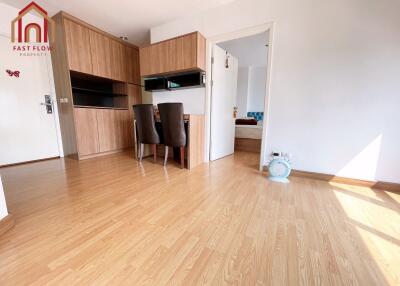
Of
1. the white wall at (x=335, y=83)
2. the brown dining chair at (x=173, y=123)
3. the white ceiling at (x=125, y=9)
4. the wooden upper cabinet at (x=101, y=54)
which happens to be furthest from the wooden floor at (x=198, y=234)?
the white ceiling at (x=125, y=9)

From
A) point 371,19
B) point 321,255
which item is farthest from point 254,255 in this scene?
point 371,19

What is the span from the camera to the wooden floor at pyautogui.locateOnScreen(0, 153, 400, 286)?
0.80m

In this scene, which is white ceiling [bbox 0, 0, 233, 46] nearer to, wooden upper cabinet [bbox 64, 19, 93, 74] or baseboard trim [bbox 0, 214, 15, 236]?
wooden upper cabinet [bbox 64, 19, 93, 74]

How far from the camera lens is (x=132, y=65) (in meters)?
3.71

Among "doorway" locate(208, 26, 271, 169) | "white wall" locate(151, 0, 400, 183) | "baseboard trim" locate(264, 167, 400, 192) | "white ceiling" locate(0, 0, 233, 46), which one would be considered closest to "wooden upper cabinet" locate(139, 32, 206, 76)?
"doorway" locate(208, 26, 271, 169)

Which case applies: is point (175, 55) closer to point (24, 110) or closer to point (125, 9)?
point (125, 9)

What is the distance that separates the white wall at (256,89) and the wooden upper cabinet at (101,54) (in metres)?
4.40

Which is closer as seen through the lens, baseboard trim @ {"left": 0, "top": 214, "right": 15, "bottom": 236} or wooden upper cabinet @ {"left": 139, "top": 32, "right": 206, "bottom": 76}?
baseboard trim @ {"left": 0, "top": 214, "right": 15, "bottom": 236}

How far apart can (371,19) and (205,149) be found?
2.46 metres

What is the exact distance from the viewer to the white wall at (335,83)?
1654 millimetres

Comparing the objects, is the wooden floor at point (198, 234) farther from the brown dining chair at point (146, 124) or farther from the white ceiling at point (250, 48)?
the white ceiling at point (250, 48)

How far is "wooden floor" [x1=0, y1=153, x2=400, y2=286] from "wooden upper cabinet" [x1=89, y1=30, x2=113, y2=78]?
7.14ft

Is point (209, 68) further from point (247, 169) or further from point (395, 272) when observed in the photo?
point (395, 272)

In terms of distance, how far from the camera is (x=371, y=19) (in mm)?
1644
